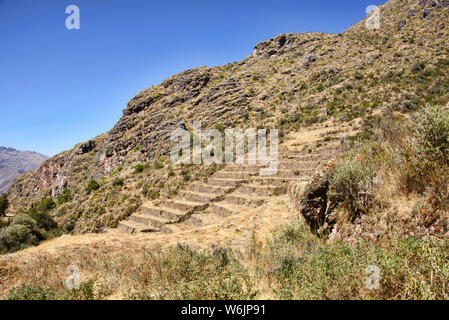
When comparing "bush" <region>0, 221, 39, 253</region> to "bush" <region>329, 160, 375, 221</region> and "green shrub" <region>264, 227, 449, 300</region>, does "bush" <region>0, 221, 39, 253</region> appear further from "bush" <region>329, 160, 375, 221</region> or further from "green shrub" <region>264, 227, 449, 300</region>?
"bush" <region>329, 160, 375, 221</region>

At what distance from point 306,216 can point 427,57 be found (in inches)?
1091

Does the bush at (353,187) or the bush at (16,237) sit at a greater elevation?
the bush at (353,187)

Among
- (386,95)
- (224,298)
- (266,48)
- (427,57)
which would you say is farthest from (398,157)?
(266,48)

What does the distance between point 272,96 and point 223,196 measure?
23.5 meters

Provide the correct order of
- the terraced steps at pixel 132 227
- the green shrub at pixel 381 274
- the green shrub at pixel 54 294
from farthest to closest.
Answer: the terraced steps at pixel 132 227, the green shrub at pixel 54 294, the green shrub at pixel 381 274

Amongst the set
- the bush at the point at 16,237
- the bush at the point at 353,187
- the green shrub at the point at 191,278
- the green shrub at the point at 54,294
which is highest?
the bush at the point at 353,187

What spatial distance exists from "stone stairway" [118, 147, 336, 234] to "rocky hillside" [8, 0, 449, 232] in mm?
2058

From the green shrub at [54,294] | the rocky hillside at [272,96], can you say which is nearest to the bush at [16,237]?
the rocky hillside at [272,96]

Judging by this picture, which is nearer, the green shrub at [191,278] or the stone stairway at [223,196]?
the green shrub at [191,278]

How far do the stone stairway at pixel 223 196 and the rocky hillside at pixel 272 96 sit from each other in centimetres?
206

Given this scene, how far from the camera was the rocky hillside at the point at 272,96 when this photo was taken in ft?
56.6

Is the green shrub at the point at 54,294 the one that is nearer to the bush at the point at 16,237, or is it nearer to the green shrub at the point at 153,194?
the bush at the point at 16,237
